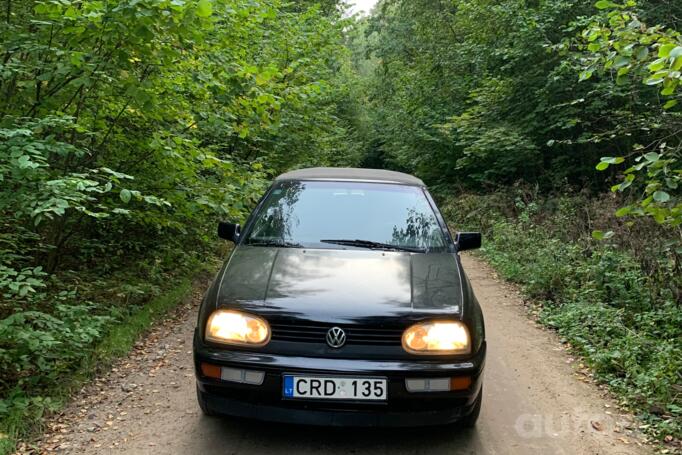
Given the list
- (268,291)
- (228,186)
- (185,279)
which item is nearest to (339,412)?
(268,291)

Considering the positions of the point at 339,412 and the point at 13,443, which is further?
the point at 13,443

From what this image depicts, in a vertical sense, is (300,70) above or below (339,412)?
above

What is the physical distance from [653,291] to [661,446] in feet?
9.15

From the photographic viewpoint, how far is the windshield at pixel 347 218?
3938 millimetres

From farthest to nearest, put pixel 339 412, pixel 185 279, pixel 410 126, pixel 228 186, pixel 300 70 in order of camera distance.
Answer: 1. pixel 410 126
2. pixel 300 70
3. pixel 185 279
4. pixel 228 186
5. pixel 339 412

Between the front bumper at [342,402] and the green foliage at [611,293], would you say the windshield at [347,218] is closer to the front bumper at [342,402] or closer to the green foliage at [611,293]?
the front bumper at [342,402]

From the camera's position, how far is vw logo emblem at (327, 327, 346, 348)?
9.56ft

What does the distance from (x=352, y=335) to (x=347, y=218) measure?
1.41m

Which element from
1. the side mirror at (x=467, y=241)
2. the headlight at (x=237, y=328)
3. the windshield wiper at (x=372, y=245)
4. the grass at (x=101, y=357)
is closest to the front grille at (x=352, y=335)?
the headlight at (x=237, y=328)

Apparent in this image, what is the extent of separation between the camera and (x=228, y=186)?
625 centimetres

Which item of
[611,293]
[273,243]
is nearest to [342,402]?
[273,243]

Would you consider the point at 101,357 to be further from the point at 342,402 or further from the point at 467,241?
the point at 467,241

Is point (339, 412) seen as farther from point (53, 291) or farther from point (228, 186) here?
point (53, 291)

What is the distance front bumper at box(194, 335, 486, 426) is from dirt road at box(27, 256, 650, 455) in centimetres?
40
